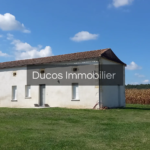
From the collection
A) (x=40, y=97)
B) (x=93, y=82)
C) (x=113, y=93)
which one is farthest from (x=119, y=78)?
(x=40, y=97)

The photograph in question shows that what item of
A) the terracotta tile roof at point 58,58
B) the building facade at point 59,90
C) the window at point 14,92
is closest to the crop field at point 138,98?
the building facade at point 59,90

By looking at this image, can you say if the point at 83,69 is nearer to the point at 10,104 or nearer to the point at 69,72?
the point at 69,72

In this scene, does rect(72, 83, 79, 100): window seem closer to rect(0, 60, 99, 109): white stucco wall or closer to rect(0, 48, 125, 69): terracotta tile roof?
rect(0, 60, 99, 109): white stucco wall

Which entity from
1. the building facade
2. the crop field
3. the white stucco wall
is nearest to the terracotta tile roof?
the building facade

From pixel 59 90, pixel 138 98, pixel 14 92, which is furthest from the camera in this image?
pixel 138 98

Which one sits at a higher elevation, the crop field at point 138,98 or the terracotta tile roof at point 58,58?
the terracotta tile roof at point 58,58

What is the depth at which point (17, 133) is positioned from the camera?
7809 millimetres

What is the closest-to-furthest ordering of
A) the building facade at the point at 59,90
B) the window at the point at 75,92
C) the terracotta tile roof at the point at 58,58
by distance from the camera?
the building facade at the point at 59,90 → the terracotta tile roof at the point at 58,58 → the window at the point at 75,92

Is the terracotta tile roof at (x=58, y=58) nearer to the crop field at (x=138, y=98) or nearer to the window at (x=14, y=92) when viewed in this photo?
the window at (x=14, y=92)

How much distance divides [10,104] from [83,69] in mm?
10031

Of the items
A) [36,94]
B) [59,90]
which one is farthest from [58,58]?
[36,94]

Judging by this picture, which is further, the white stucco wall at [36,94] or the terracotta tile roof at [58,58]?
the terracotta tile roof at [58,58]

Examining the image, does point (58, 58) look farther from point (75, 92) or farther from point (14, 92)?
point (14, 92)

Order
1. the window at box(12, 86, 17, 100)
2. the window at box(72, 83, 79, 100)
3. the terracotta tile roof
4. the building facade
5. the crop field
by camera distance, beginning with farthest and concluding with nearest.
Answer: the crop field < the window at box(12, 86, 17, 100) < the window at box(72, 83, 79, 100) < the terracotta tile roof < the building facade
